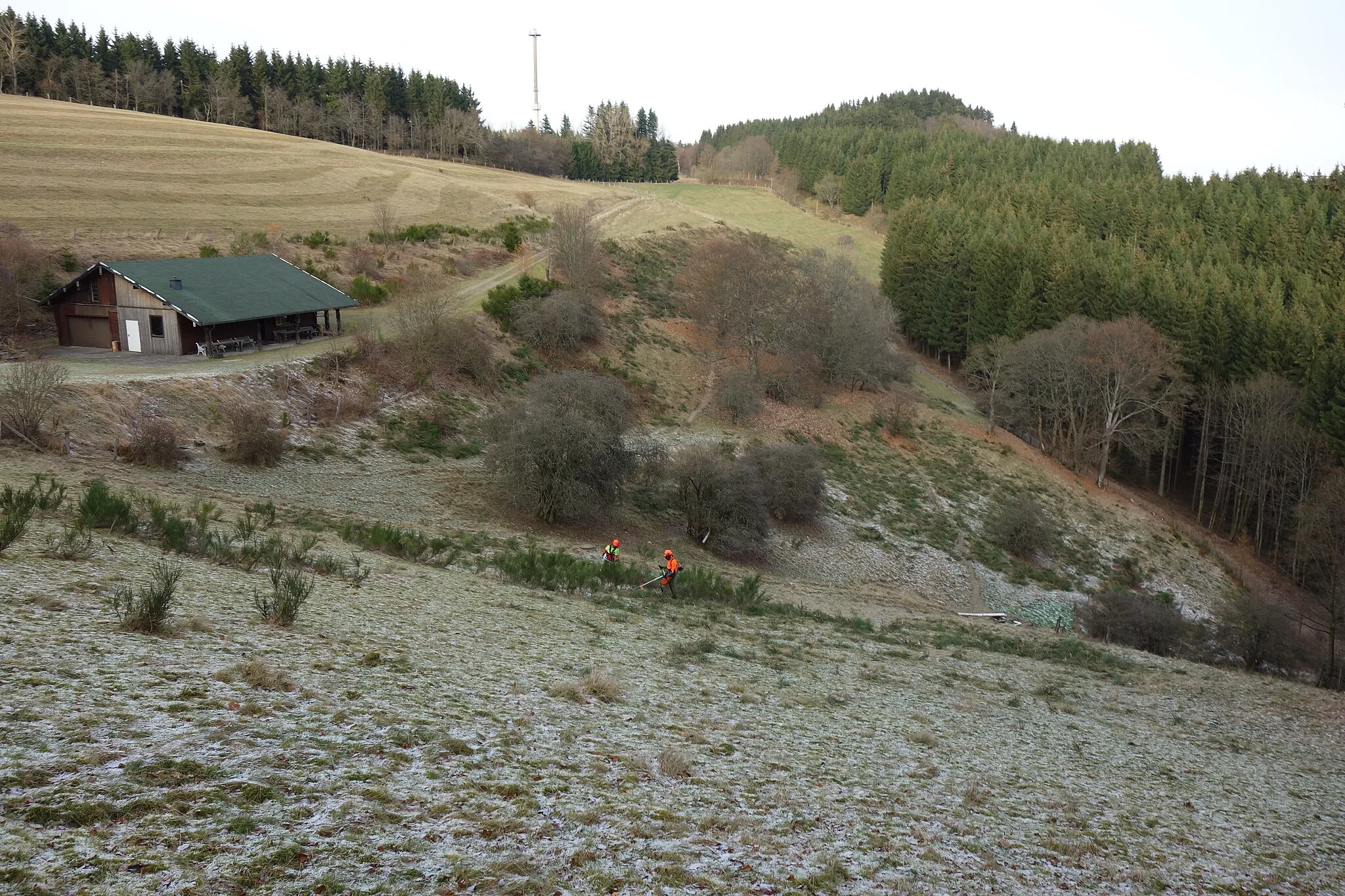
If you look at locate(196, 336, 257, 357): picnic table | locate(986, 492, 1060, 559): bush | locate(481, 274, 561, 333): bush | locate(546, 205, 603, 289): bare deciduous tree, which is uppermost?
locate(546, 205, 603, 289): bare deciduous tree

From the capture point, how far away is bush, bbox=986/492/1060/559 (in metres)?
44.9

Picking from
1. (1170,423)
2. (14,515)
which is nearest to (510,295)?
(14,515)

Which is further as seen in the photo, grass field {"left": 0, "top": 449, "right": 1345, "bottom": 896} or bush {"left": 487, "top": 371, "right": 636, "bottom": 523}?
bush {"left": 487, "top": 371, "right": 636, "bottom": 523}

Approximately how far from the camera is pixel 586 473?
33000 mm

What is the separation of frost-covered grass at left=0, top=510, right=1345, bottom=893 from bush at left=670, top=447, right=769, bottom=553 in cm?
1720

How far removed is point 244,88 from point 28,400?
107m

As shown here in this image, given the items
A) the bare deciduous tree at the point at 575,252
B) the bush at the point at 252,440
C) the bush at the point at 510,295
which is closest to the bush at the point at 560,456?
the bush at the point at 252,440

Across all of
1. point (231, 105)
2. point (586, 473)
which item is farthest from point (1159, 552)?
point (231, 105)

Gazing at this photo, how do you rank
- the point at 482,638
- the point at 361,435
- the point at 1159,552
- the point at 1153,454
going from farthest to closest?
the point at 1153,454, the point at 1159,552, the point at 361,435, the point at 482,638

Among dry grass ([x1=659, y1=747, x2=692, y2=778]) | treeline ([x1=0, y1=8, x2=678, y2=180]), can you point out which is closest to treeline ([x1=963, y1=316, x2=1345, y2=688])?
dry grass ([x1=659, y1=747, x2=692, y2=778])

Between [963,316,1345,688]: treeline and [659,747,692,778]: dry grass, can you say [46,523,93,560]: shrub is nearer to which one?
[659,747,692,778]: dry grass

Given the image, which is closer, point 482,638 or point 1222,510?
point 482,638

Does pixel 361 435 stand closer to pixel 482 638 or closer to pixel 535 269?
pixel 482 638

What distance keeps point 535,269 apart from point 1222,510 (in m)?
54.8
